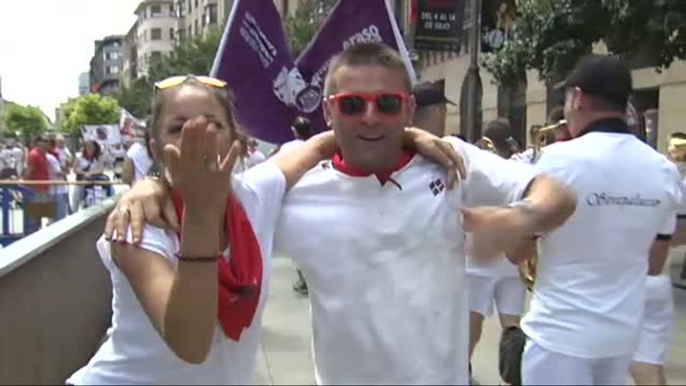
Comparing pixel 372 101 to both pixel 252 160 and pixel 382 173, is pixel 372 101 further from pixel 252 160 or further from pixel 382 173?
pixel 252 160

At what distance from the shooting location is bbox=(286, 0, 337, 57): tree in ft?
112

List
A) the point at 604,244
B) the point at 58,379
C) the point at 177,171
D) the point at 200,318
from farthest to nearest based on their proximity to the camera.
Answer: the point at 58,379 → the point at 604,244 → the point at 200,318 → the point at 177,171

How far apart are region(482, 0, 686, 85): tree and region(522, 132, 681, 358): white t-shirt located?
6.70 m

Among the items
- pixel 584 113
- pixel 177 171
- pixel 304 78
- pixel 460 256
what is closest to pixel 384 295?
pixel 460 256

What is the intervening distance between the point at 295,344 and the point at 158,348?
4512 mm

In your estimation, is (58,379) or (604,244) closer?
(604,244)

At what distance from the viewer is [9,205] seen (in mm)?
14664

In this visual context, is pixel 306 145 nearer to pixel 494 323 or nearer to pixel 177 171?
pixel 177 171

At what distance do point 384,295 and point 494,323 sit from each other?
5199 millimetres

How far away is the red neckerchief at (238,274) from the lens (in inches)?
77.4

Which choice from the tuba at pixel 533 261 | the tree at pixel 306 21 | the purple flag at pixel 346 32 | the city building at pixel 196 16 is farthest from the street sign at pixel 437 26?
the city building at pixel 196 16

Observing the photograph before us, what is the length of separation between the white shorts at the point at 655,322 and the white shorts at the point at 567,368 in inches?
46.6

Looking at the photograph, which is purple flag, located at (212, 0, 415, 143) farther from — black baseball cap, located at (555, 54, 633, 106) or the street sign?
the street sign

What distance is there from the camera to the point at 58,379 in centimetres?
508
